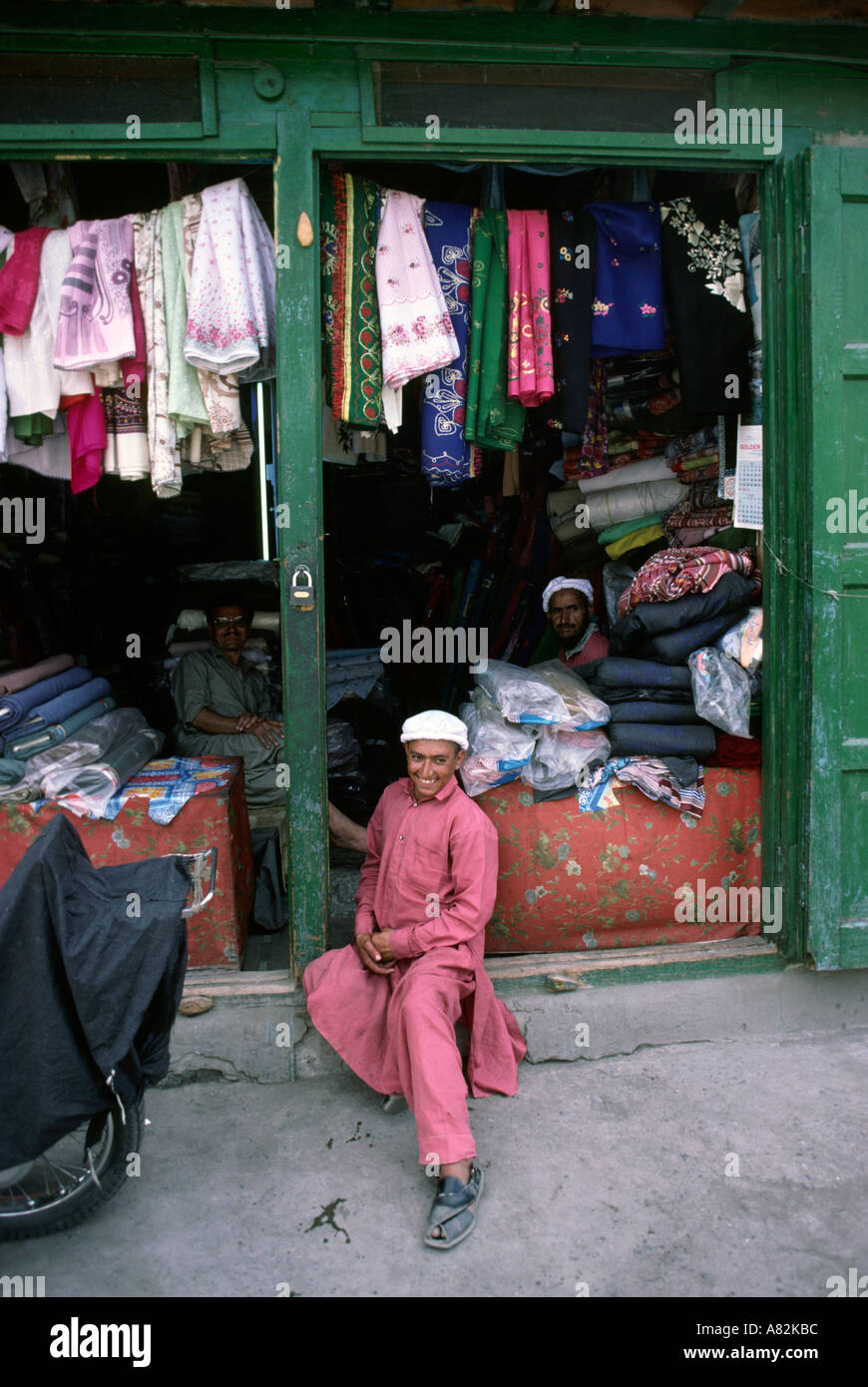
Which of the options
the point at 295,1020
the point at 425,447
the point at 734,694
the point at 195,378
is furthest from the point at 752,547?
the point at 295,1020

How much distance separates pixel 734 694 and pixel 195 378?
2226mm

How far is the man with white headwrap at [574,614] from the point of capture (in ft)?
15.8

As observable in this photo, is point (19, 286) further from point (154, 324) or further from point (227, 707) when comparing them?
point (227, 707)

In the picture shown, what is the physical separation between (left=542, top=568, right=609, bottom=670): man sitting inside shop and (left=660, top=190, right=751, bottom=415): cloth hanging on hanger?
4.16ft

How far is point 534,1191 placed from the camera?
9.26 feet

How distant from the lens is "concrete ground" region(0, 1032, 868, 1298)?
2.49 m

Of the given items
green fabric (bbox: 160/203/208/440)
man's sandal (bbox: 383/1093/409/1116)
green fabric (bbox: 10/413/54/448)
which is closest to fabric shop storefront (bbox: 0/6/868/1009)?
green fabric (bbox: 160/203/208/440)

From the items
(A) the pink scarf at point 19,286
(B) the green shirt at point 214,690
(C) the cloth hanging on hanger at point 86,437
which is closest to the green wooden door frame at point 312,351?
(C) the cloth hanging on hanger at point 86,437

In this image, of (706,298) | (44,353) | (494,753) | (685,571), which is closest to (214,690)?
(494,753)

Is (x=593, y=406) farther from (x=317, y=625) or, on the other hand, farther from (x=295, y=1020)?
(x=295, y=1020)

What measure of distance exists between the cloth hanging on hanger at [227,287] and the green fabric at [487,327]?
2.42 ft

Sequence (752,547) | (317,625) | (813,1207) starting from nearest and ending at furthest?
(813,1207), (317,625), (752,547)

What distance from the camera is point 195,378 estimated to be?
3.42 metres

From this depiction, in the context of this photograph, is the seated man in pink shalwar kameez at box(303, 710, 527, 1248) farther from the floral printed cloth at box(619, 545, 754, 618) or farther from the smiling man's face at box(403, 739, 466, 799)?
the floral printed cloth at box(619, 545, 754, 618)
